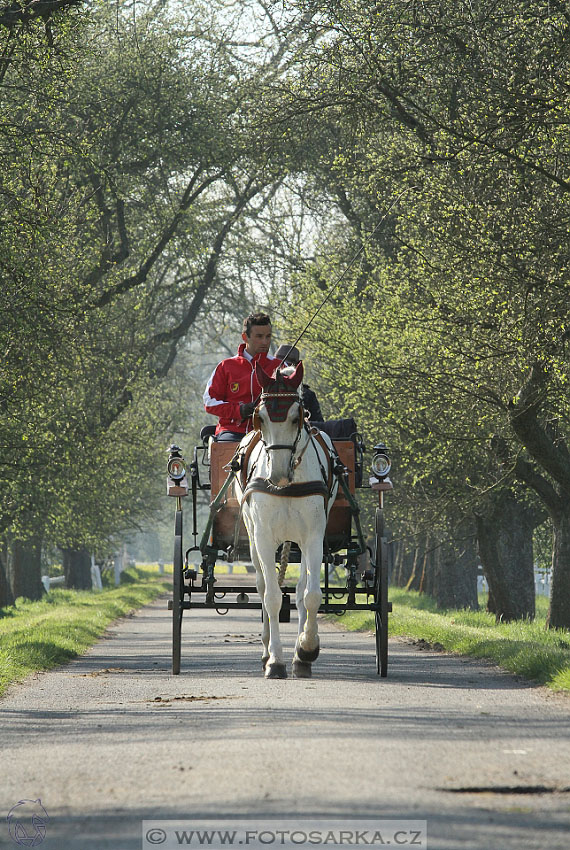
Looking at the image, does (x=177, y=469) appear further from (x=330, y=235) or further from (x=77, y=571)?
(x=77, y=571)

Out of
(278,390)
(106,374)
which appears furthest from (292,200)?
(278,390)

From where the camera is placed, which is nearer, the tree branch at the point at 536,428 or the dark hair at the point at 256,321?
the dark hair at the point at 256,321

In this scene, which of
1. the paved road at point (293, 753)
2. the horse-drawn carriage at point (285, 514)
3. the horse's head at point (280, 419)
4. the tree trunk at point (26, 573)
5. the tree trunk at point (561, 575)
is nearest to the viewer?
the paved road at point (293, 753)

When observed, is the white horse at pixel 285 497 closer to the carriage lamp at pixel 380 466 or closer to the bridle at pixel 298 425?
the bridle at pixel 298 425

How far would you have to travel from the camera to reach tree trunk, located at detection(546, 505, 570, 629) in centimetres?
1948

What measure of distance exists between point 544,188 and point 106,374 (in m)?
16.5

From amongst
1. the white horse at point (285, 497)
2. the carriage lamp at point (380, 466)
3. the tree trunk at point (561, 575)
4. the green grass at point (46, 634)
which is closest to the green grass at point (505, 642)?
the tree trunk at point (561, 575)

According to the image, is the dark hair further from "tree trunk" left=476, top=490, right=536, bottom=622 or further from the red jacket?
"tree trunk" left=476, top=490, right=536, bottom=622

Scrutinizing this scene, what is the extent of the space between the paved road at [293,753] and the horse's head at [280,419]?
1.81 m

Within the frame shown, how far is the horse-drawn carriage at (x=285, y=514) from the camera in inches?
411

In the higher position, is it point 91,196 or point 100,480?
point 91,196

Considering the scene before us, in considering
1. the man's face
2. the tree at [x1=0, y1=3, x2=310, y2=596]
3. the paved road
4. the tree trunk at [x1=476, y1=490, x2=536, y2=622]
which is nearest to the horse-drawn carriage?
the paved road

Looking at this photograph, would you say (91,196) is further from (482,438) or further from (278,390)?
(278,390)

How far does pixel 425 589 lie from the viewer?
42.7 meters
